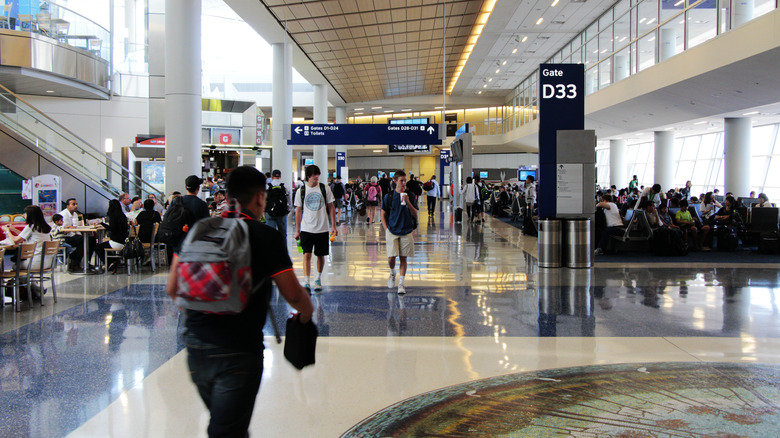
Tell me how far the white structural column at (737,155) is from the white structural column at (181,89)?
60.5 ft

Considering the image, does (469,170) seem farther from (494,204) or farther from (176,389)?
(176,389)

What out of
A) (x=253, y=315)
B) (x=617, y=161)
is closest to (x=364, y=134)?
(x=253, y=315)

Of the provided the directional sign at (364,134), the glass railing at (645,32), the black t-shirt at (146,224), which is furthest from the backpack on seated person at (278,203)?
Answer: the glass railing at (645,32)

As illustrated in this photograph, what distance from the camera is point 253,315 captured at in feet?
8.09

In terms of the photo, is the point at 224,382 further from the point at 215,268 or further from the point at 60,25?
the point at 60,25

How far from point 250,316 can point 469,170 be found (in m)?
20.6

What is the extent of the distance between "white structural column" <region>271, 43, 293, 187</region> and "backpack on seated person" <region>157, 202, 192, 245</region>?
15.0 m

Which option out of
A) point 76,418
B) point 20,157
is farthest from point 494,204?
point 76,418

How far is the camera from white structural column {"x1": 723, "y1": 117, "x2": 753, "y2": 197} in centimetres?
2109

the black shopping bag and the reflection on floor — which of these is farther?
Result: the reflection on floor

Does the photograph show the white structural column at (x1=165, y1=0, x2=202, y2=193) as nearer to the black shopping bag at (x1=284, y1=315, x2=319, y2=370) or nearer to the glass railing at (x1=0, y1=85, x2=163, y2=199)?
the glass railing at (x1=0, y1=85, x2=163, y2=199)

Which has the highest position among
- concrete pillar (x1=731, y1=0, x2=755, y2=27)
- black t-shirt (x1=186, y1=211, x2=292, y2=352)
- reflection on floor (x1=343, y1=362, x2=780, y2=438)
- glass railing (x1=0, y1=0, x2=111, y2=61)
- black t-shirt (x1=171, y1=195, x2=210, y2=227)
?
glass railing (x1=0, y1=0, x2=111, y2=61)

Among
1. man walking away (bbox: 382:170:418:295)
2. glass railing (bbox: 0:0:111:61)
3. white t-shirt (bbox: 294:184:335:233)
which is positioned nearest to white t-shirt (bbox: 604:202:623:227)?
man walking away (bbox: 382:170:418:295)

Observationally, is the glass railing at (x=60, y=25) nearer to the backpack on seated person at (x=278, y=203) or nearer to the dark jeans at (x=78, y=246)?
the dark jeans at (x=78, y=246)
